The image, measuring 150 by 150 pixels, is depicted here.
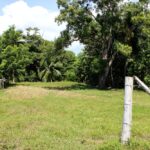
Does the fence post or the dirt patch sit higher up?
the fence post

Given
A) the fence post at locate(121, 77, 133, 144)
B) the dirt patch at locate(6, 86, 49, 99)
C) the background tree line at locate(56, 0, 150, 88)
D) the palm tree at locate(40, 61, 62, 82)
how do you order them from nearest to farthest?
1. the fence post at locate(121, 77, 133, 144)
2. the dirt patch at locate(6, 86, 49, 99)
3. the background tree line at locate(56, 0, 150, 88)
4. the palm tree at locate(40, 61, 62, 82)

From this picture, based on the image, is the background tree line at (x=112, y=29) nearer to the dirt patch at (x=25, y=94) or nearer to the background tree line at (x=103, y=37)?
the background tree line at (x=103, y=37)

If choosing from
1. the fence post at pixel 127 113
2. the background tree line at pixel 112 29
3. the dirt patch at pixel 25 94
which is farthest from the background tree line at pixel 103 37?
the fence post at pixel 127 113

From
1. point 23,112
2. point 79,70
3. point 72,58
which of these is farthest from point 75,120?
point 72,58

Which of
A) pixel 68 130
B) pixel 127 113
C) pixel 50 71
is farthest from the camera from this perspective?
pixel 50 71

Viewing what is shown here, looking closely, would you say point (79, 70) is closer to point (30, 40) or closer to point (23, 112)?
point (30, 40)

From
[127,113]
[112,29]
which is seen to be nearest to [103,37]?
[112,29]

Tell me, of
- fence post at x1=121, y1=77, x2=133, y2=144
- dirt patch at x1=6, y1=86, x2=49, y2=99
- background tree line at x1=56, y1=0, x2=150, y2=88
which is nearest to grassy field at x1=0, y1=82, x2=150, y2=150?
fence post at x1=121, y1=77, x2=133, y2=144

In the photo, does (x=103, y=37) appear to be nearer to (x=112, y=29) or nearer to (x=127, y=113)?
(x=112, y=29)

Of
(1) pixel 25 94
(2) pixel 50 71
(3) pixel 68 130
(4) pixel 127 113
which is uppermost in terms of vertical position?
(2) pixel 50 71

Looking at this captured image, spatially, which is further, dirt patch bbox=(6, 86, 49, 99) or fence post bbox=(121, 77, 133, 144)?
dirt patch bbox=(6, 86, 49, 99)

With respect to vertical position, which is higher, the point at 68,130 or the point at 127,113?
the point at 127,113

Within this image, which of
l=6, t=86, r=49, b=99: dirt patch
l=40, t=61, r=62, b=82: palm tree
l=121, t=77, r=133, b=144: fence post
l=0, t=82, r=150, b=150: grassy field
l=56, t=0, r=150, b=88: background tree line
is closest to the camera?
l=121, t=77, r=133, b=144: fence post

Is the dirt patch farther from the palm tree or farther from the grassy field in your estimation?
the palm tree
